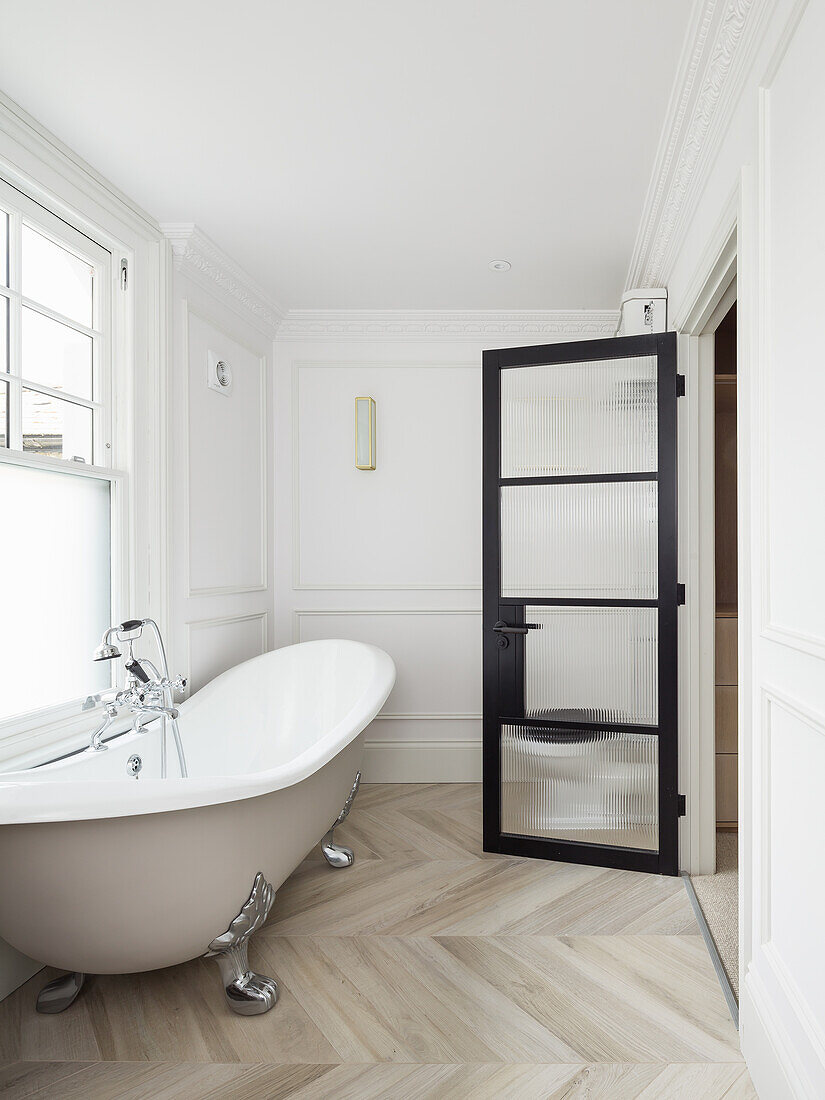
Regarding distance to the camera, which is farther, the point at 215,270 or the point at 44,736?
the point at 215,270

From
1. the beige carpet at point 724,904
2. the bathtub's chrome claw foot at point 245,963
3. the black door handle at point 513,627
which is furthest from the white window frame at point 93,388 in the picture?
the beige carpet at point 724,904

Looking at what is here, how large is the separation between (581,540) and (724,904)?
4.35 feet

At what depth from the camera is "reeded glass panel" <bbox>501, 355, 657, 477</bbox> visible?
275cm

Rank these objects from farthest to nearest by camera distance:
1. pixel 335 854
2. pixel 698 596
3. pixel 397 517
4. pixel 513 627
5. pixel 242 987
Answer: pixel 397 517 → pixel 513 627 → pixel 335 854 → pixel 698 596 → pixel 242 987

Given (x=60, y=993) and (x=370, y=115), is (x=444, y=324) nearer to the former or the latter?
(x=370, y=115)

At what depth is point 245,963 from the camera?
76.9 inches

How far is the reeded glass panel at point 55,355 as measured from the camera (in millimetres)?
2234

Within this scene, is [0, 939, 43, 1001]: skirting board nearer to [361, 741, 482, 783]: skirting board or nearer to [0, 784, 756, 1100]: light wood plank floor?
[0, 784, 756, 1100]: light wood plank floor

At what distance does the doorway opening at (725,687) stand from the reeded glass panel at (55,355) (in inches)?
85.2

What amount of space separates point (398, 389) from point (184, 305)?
124cm

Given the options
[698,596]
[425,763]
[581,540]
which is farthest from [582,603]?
[425,763]

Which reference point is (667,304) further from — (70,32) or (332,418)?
(70,32)

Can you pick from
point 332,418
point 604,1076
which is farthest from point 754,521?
point 332,418

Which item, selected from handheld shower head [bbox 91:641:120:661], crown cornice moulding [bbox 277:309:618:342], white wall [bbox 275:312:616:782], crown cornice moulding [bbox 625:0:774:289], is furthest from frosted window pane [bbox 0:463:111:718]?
crown cornice moulding [bbox 625:0:774:289]
